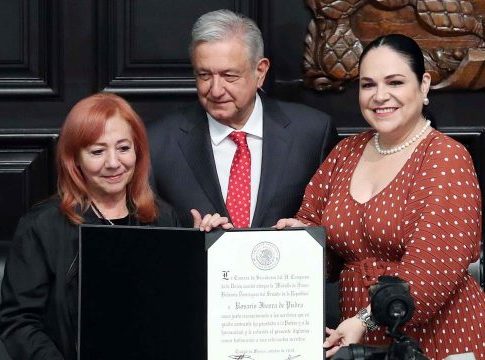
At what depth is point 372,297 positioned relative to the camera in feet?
9.45

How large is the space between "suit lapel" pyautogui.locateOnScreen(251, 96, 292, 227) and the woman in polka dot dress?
26cm

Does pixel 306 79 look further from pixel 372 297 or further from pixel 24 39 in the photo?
pixel 372 297

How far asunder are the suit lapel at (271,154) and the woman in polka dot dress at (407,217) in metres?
0.26

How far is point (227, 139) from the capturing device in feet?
13.1

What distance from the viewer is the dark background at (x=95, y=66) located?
4551mm

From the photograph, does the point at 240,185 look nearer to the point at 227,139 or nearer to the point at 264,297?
the point at 227,139

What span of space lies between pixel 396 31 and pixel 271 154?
83 centimetres

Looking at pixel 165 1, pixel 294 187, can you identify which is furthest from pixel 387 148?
pixel 165 1

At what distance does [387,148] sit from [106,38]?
1.26 meters

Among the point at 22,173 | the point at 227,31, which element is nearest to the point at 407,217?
the point at 227,31

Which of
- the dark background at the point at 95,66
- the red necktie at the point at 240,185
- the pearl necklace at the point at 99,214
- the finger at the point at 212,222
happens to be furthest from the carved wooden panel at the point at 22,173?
the finger at the point at 212,222

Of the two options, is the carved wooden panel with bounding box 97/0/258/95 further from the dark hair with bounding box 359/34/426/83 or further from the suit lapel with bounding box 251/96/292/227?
the dark hair with bounding box 359/34/426/83

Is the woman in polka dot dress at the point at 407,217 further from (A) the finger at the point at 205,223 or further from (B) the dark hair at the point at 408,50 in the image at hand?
(A) the finger at the point at 205,223

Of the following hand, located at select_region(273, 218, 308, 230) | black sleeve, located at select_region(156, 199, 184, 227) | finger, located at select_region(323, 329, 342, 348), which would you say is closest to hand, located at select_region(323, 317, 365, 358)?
finger, located at select_region(323, 329, 342, 348)
